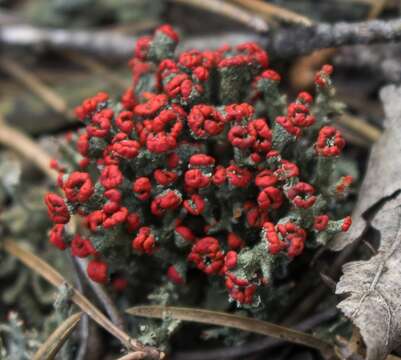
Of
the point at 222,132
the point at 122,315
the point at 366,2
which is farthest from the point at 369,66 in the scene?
the point at 122,315

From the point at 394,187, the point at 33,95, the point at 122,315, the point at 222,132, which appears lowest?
the point at 122,315

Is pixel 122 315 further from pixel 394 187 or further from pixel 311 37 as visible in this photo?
pixel 311 37

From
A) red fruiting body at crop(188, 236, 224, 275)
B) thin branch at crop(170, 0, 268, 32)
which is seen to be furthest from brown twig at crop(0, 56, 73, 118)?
red fruiting body at crop(188, 236, 224, 275)

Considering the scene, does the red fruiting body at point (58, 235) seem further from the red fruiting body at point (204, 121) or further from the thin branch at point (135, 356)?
the red fruiting body at point (204, 121)

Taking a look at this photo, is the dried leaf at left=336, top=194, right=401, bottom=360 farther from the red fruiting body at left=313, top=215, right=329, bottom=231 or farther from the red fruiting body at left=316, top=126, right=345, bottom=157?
the red fruiting body at left=316, top=126, right=345, bottom=157

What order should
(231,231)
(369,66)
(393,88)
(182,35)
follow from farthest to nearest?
(182,35) < (369,66) < (393,88) < (231,231)

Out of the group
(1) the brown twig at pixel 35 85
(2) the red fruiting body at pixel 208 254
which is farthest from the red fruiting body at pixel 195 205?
(1) the brown twig at pixel 35 85

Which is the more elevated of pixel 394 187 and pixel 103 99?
pixel 103 99
